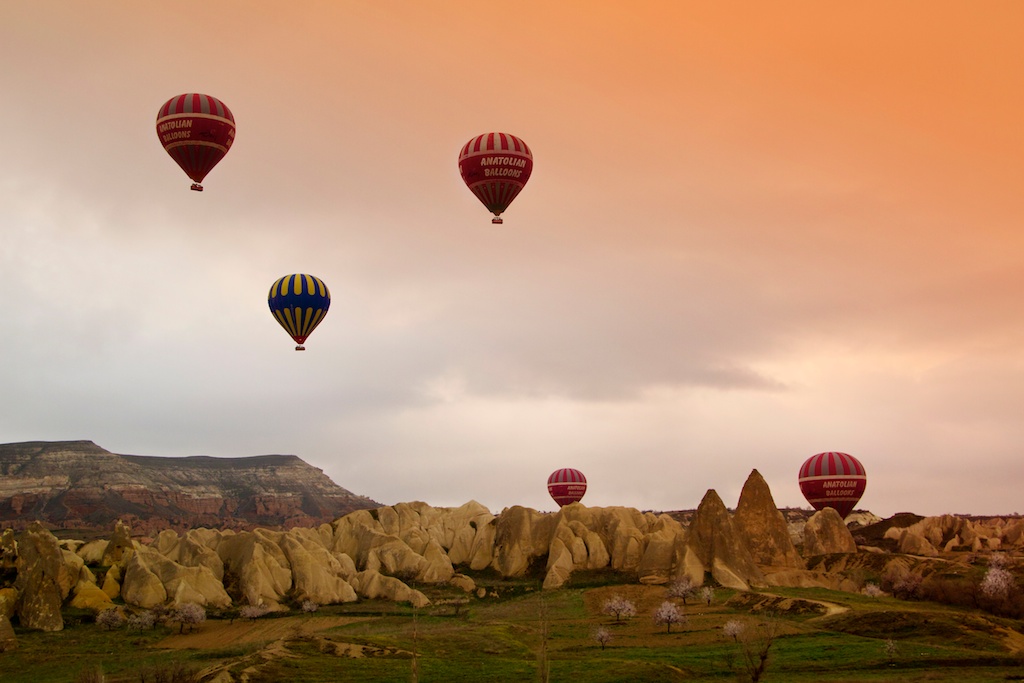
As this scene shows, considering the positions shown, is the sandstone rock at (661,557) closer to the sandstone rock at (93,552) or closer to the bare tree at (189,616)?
the bare tree at (189,616)

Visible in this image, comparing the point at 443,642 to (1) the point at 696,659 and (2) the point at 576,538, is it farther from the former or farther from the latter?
(2) the point at 576,538

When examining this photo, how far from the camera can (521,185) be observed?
83.3 metres

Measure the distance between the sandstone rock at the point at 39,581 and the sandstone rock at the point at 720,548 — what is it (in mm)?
60271

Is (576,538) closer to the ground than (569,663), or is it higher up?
higher up

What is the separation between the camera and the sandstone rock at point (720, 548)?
102 metres

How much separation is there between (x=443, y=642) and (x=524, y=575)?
46374mm

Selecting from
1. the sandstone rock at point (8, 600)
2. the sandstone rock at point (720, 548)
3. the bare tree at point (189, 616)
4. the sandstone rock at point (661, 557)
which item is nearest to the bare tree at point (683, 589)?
the sandstone rock at point (720, 548)

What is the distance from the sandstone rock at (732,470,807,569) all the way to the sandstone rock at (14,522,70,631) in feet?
217

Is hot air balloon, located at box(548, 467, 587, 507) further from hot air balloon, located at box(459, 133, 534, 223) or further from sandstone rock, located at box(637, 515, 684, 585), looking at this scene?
hot air balloon, located at box(459, 133, 534, 223)

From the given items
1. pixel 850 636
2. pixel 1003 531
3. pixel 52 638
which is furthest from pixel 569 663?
pixel 1003 531

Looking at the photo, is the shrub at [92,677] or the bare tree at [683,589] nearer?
the shrub at [92,677]

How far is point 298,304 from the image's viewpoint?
275 feet

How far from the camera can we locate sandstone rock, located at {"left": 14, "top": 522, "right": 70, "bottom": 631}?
95.1 metres

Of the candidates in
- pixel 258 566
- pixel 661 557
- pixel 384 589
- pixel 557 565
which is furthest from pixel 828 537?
pixel 258 566
